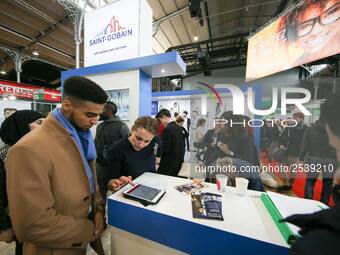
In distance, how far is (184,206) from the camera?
39.1 inches

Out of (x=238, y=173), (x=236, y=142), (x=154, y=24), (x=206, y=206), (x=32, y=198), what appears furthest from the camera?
(x=154, y=24)

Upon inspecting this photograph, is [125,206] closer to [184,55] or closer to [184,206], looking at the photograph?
[184,206]

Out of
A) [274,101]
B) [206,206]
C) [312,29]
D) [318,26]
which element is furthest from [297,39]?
[206,206]

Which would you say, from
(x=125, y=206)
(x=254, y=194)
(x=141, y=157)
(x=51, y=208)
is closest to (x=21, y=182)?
(x=51, y=208)

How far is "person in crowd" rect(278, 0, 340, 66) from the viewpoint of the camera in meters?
2.69

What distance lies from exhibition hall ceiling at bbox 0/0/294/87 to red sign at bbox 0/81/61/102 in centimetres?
169

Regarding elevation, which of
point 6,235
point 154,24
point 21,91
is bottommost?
point 6,235

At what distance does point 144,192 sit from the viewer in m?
1.10

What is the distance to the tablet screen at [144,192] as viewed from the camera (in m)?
1.04

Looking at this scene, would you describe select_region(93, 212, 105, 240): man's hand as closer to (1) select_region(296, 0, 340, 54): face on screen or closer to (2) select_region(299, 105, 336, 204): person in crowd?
(2) select_region(299, 105, 336, 204): person in crowd

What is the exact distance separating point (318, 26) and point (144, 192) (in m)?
3.79

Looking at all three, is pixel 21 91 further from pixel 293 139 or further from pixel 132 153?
pixel 293 139

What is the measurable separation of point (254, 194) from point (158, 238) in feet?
2.23

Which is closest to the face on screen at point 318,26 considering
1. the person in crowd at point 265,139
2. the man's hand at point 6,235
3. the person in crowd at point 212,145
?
the person in crowd at point 265,139
